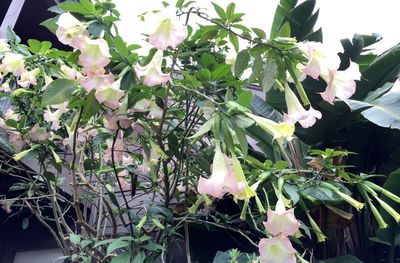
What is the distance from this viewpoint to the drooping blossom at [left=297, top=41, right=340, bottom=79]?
985 mm

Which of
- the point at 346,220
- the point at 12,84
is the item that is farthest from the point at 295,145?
the point at 12,84

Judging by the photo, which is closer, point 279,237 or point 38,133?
point 279,237

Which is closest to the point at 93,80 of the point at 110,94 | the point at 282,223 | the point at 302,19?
the point at 110,94

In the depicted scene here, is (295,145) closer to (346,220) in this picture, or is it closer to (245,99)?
(346,220)

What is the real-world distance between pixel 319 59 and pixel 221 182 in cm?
39

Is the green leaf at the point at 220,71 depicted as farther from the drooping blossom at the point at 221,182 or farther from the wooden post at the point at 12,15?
the wooden post at the point at 12,15

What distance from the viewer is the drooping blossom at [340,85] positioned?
1036 millimetres

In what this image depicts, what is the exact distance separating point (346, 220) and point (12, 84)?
1.77 m

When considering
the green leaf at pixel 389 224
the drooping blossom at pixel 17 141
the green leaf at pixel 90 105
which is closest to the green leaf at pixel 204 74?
the green leaf at pixel 90 105

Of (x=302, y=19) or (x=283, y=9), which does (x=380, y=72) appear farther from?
(x=283, y=9)

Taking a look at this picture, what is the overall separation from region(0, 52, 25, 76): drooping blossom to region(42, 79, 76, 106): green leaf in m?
0.41

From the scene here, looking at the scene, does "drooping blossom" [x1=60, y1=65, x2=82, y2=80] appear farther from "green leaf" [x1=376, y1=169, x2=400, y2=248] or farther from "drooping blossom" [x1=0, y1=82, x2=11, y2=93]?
"green leaf" [x1=376, y1=169, x2=400, y2=248]

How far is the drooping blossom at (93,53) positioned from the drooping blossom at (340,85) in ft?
1.89

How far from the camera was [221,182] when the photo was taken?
3.04 ft
